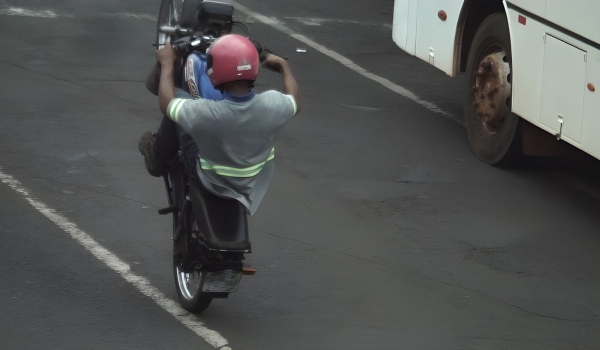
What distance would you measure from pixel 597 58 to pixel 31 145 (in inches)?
187

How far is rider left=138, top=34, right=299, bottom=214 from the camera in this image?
5.50 meters

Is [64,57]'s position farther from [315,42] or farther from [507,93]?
[507,93]

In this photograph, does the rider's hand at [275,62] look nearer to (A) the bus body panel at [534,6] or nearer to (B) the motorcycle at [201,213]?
(B) the motorcycle at [201,213]

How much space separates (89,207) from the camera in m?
8.20

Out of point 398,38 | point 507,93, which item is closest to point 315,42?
point 398,38

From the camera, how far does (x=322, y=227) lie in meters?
8.15

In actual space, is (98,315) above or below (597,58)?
below

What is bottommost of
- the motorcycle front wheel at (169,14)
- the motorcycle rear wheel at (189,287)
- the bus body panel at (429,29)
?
the motorcycle rear wheel at (189,287)

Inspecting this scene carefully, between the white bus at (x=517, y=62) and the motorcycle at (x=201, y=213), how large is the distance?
3255 mm

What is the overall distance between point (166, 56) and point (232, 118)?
0.50m

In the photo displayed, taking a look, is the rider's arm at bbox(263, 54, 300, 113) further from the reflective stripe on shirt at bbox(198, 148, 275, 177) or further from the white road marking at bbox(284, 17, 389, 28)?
the white road marking at bbox(284, 17, 389, 28)

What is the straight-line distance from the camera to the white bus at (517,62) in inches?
326

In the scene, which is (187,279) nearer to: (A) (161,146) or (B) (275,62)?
(A) (161,146)

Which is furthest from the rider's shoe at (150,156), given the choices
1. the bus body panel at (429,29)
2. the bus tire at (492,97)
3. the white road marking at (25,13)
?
the white road marking at (25,13)
